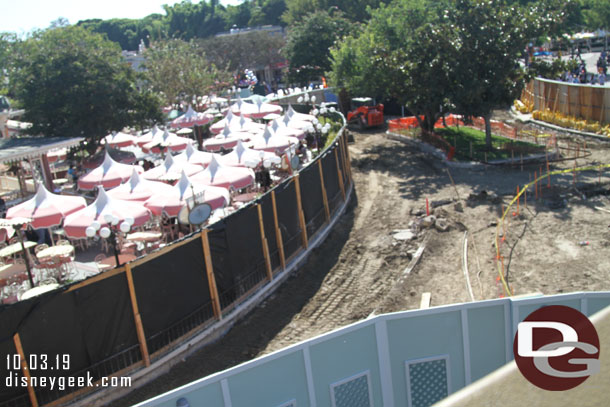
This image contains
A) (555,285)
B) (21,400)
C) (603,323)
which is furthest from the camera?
(555,285)

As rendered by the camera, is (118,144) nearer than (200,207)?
No

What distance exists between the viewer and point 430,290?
14.3 metres

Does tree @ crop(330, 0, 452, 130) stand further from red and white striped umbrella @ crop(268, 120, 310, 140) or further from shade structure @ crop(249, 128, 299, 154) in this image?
shade structure @ crop(249, 128, 299, 154)

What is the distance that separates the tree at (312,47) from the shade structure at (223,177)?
128 feet

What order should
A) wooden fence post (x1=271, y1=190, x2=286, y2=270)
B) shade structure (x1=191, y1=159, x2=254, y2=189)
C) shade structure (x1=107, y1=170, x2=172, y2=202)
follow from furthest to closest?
shade structure (x1=191, y1=159, x2=254, y2=189), shade structure (x1=107, y1=170, x2=172, y2=202), wooden fence post (x1=271, y1=190, x2=286, y2=270)

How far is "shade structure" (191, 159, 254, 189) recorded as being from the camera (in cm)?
1852

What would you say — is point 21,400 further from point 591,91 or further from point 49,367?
point 591,91

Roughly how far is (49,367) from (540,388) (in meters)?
9.48

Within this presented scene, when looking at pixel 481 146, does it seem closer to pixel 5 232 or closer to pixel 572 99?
pixel 572 99

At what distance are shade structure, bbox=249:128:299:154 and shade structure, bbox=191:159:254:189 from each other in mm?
5437

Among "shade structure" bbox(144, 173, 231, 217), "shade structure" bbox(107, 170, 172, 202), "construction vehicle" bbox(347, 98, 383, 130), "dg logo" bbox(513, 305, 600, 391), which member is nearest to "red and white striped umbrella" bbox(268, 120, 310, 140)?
"shade structure" bbox(107, 170, 172, 202)

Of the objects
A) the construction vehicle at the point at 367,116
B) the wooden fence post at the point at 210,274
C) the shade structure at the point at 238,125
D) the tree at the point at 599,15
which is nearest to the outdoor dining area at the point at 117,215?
the wooden fence post at the point at 210,274

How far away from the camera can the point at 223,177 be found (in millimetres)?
18703

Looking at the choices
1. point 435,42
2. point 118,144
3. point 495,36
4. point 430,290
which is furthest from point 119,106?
point 430,290
